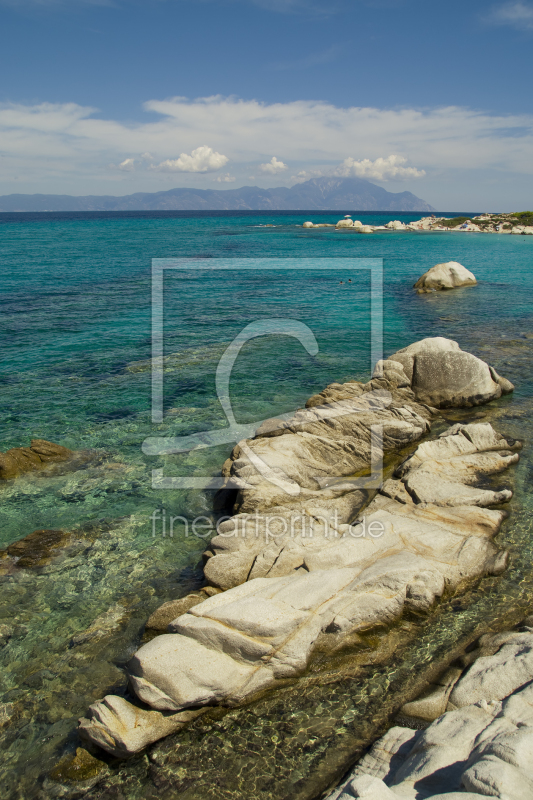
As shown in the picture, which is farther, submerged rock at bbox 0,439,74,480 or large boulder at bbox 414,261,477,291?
large boulder at bbox 414,261,477,291

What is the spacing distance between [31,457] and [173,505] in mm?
5117

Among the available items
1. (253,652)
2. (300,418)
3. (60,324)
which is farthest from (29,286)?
(253,652)

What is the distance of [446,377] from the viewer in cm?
1905

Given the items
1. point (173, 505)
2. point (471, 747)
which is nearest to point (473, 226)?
point (173, 505)

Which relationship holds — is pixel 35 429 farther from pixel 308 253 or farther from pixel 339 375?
pixel 308 253

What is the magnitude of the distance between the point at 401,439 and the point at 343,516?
15.8 feet

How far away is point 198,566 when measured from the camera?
1128 centimetres

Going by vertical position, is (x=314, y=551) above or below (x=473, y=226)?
below

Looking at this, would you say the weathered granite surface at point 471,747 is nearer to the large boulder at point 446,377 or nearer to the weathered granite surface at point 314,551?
the weathered granite surface at point 314,551

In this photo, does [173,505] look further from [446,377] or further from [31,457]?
[446,377]

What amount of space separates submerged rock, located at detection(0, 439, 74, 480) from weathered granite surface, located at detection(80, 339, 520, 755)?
18.9ft

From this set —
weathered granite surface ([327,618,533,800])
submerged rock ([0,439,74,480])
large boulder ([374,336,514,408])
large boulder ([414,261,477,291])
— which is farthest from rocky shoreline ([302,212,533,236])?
weathered granite surface ([327,618,533,800])

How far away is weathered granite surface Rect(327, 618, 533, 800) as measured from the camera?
5262 millimetres

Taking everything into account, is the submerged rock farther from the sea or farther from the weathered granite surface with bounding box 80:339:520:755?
the weathered granite surface with bounding box 80:339:520:755
